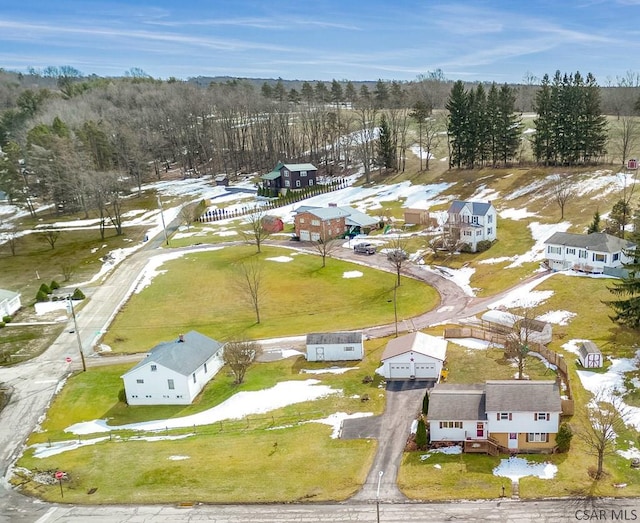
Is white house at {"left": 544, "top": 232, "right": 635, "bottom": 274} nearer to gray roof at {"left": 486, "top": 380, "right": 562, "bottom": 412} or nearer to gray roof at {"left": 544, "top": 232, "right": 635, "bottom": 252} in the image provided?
gray roof at {"left": 544, "top": 232, "right": 635, "bottom": 252}

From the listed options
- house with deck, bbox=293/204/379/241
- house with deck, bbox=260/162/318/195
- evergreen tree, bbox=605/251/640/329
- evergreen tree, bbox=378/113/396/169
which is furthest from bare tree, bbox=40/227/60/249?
evergreen tree, bbox=605/251/640/329

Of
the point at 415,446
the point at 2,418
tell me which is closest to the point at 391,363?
the point at 415,446

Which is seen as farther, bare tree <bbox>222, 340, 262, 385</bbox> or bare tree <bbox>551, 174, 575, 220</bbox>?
bare tree <bbox>551, 174, 575, 220</bbox>

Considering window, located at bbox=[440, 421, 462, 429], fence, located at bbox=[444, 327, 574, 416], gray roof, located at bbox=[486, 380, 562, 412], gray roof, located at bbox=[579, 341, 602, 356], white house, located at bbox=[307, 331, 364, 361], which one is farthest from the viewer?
white house, located at bbox=[307, 331, 364, 361]

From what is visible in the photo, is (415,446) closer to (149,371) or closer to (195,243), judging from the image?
(149,371)

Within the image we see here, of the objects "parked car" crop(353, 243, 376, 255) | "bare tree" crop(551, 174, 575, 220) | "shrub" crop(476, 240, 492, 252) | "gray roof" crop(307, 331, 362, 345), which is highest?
"bare tree" crop(551, 174, 575, 220)

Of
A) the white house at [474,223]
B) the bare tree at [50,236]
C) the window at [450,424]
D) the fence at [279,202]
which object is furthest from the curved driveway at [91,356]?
the fence at [279,202]
